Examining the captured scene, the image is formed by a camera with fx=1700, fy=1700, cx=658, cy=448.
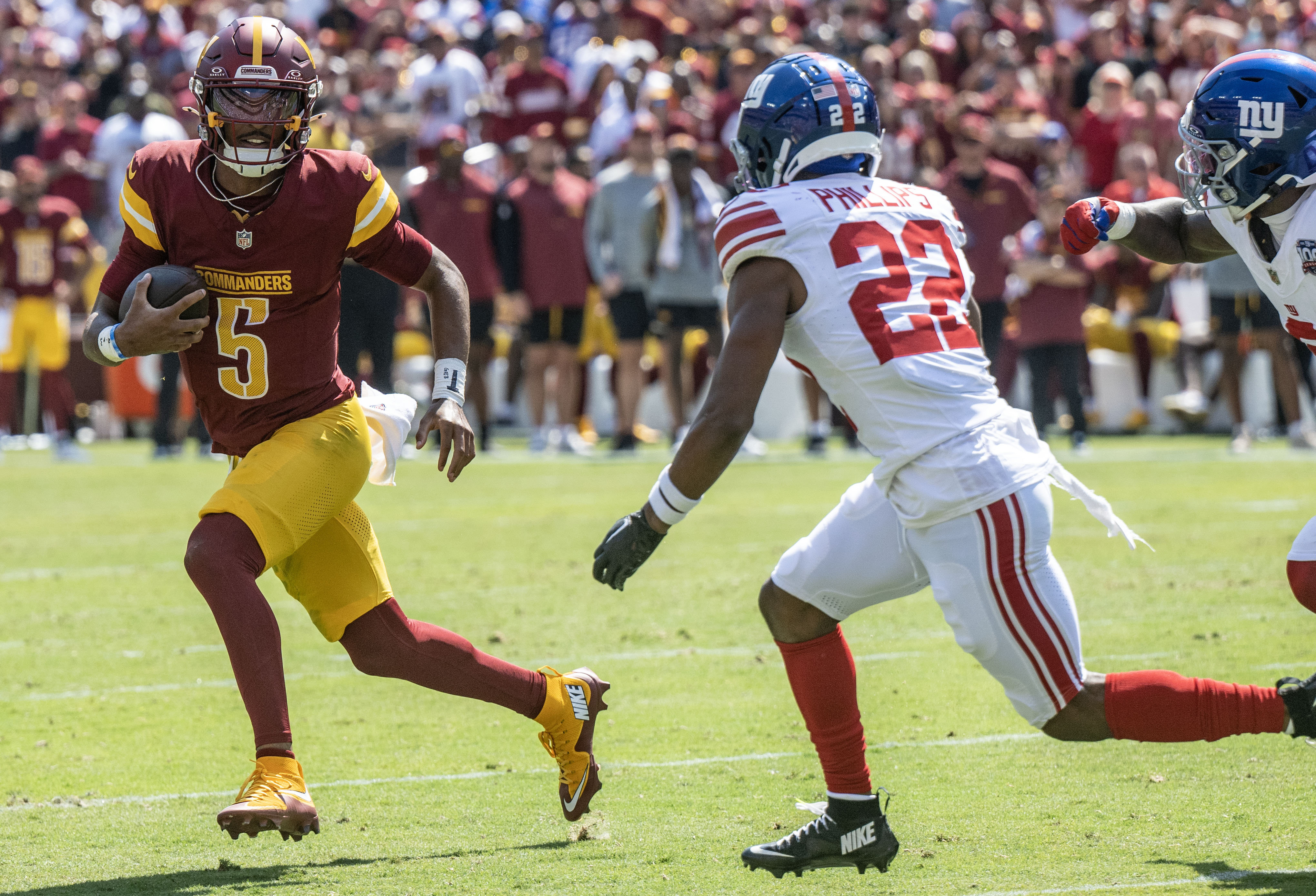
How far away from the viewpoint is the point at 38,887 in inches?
138

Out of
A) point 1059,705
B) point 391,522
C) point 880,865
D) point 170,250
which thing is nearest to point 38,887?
point 170,250

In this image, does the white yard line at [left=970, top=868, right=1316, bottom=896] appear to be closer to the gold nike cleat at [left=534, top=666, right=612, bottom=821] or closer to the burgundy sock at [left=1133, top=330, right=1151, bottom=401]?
the gold nike cleat at [left=534, top=666, right=612, bottom=821]

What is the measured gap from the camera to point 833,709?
3.66 meters

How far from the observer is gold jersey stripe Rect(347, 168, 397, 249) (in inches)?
159

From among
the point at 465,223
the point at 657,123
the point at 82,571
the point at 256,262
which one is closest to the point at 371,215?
the point at 256,262

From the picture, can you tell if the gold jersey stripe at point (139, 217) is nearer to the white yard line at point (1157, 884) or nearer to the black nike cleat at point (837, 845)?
the black nike cleat at point (837, 845)

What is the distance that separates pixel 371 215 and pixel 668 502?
1.13 metres

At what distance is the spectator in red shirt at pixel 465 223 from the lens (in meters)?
12.7

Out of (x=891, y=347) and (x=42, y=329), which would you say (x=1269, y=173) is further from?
(x=42, y=329)

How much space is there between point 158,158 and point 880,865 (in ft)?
7.48

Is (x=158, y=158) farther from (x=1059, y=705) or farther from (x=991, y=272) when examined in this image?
(x=991, y=272)

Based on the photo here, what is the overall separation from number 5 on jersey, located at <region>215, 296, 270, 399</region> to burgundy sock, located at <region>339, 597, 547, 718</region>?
1.96 feet

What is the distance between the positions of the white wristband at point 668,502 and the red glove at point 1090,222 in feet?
4.26

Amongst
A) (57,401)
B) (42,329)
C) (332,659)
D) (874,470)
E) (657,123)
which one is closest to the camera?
(874,470)
